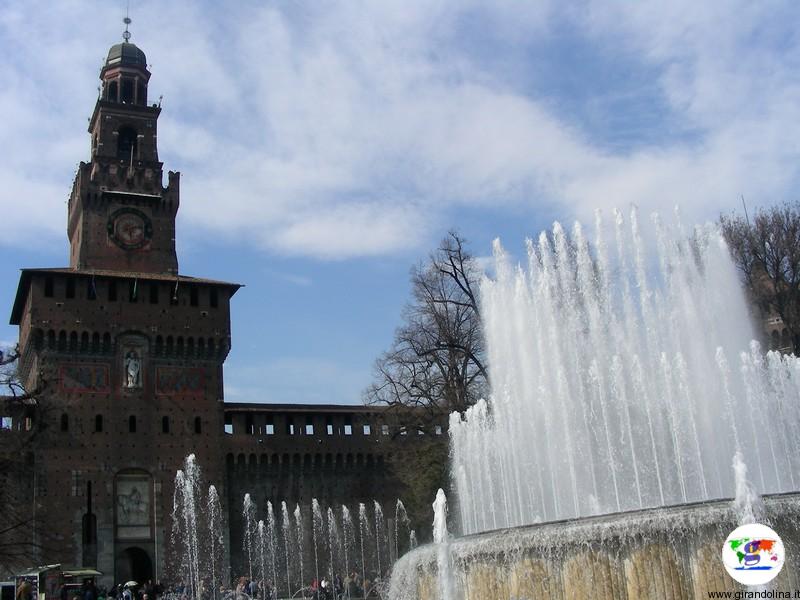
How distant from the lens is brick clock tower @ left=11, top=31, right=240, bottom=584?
31.7 metres

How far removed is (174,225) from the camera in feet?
124

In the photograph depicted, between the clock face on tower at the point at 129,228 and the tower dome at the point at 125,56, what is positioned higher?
the tower dome at the point at 125,56

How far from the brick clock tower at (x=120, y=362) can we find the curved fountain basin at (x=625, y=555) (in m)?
20.3

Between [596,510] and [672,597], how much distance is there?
22.9ft

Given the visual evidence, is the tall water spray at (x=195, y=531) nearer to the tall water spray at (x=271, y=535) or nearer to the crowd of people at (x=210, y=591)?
the crowd of people at (x=210, y=591)

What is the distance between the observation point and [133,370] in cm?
3381

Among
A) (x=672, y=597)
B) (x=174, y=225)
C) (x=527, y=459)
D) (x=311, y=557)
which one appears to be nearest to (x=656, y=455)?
(x=527, y=459)

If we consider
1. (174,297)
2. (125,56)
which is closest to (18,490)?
(174,297)

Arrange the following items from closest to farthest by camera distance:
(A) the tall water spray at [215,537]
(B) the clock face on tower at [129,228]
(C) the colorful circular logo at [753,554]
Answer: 1. (C) the colorful circular logo at [753,554]
2. (A) the tall water spray at [215,537]
3. (B) the clock face on tower at [129,228]

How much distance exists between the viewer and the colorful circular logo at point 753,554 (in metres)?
9.24

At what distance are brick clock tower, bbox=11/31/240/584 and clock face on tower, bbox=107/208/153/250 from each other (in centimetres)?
4
